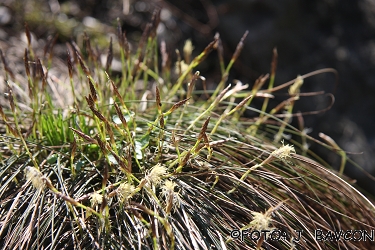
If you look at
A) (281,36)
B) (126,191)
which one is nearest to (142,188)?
(126,191)

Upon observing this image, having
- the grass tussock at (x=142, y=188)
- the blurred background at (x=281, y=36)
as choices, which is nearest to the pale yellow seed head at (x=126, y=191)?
the grass tussock at (x=142, y=188)

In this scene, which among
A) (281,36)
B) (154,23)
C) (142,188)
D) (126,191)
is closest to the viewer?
(126,191)

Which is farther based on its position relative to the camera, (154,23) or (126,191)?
(154,23)

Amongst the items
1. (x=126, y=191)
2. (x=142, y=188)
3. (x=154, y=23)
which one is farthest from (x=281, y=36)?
(x=126, y=191)

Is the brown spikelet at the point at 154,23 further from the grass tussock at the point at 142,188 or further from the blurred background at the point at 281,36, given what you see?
the blurred background at the point at 281,36

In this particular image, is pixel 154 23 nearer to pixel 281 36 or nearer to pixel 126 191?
pixel 126 191

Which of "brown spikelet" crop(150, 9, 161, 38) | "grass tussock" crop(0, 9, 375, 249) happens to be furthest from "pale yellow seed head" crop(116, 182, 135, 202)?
"brown spikelet" crop(150, 9, 161, 38)

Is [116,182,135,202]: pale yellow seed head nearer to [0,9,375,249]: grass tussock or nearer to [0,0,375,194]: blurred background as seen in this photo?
[0,9,375,249]: grass tussock

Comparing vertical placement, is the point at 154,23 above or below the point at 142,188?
above

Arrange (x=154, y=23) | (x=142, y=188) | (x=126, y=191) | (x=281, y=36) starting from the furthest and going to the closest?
(x=281, y=36)
(x=154, y=23)
(x=142, y=188)
(x=126, y=191)

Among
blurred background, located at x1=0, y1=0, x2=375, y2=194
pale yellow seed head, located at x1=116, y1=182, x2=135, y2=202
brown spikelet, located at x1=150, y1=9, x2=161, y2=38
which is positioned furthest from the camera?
blurred background, located at x1=0, y1=0, x2=375, y2=194
